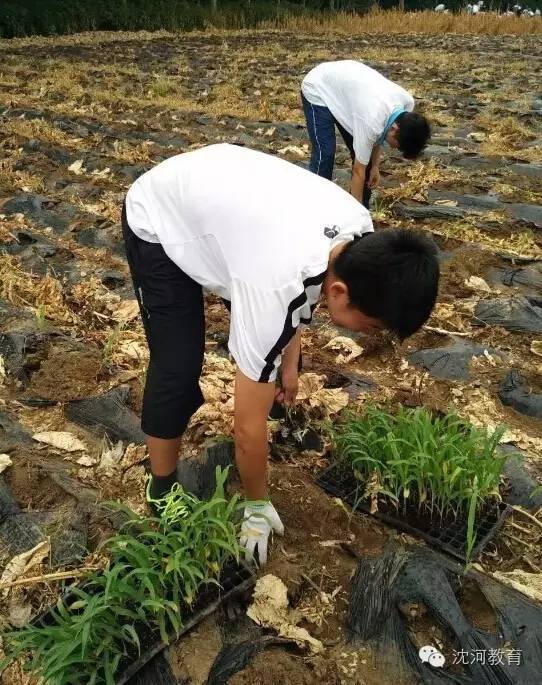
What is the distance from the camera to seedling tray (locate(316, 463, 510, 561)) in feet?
7.22

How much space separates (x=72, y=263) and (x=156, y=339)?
259 centimetres

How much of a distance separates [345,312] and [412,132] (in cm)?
251

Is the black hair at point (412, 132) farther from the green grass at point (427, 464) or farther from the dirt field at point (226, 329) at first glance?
the green grass at point (427, 464)

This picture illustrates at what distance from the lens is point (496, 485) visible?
233cm

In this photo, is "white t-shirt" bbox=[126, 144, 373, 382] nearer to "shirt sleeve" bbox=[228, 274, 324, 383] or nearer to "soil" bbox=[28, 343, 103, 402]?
"shirt sleeve" bbox=[228, 274, 324, 383]

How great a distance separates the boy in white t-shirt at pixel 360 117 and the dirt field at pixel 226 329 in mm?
750

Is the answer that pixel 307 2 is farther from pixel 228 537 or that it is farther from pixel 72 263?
pixel 228 537

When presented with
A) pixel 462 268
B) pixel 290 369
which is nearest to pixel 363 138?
pixel 462 268

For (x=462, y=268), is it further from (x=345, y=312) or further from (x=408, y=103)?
(x=345, y=312)

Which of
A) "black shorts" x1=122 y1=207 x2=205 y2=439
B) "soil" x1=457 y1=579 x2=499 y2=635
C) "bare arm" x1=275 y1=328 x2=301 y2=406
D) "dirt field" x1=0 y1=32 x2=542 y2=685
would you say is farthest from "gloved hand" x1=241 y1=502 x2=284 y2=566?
"soil" x1=457 y1=579 x2=499 y2=635

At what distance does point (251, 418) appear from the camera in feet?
5.56

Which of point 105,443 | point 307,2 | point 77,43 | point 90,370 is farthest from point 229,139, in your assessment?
point 307,2

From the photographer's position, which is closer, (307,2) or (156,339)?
(156,339)

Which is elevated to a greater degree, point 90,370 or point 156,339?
point 156,339
